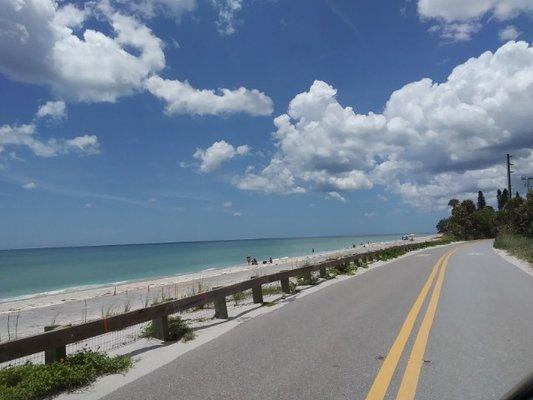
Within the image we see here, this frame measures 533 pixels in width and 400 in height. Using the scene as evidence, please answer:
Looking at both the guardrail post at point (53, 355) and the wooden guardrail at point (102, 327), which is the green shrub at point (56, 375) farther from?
the wooden guardrail at point (102, 327)

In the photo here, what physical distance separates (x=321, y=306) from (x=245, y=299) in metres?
3.99

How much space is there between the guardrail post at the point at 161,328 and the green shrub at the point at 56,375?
1.89 meters

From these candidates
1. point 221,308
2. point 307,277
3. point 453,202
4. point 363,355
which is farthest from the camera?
point 453,202

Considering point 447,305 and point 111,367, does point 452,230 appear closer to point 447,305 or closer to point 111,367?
point 447,305

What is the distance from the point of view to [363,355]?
7.39 m

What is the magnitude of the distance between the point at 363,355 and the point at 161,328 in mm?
3744

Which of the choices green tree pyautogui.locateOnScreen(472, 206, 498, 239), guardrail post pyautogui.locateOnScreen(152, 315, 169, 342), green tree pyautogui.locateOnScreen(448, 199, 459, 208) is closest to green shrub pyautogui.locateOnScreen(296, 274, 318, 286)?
guardrail post pyautogui.locateOnScreen(152, 315, 169, 342)

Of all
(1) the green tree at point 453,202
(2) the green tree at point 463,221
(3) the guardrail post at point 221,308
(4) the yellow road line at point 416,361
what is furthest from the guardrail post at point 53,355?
(1) the green tree at point 453,202

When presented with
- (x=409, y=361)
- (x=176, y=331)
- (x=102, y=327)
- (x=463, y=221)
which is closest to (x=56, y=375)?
(x=102, y=327)

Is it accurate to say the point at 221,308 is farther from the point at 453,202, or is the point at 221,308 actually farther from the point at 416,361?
the point at 453,202

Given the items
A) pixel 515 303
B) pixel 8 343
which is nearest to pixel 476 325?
pixel 515 303

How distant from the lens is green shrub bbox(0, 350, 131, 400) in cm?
601

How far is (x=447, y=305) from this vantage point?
39.8 feet

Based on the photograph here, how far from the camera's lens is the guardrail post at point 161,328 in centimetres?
930
